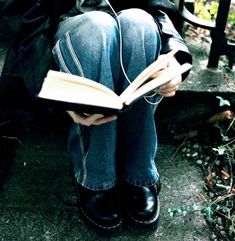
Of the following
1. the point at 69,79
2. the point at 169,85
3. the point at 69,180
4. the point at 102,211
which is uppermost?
the point at 69,79

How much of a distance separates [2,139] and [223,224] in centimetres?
104

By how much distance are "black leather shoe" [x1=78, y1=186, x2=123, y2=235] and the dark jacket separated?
0.46 meters

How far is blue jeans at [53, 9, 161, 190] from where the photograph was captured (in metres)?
1.61

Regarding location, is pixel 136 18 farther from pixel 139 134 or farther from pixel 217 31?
pixel 217 31

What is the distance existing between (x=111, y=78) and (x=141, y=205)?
0.56 meters

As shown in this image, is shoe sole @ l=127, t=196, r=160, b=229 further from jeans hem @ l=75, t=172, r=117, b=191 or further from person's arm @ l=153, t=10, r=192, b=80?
person's arm @ l=153, t=10, r=192, b=80

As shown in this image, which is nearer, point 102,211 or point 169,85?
point 169,85

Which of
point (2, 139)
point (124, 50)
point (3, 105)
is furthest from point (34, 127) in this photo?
point (124, 50)

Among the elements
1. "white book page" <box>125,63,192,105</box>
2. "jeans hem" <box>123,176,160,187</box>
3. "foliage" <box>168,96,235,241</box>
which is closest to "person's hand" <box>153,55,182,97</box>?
"white book page" <box>125,63,192,105</box>

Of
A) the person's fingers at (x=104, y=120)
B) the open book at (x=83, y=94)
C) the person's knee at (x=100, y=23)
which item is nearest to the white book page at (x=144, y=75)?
the open book at (x=83, y=94)

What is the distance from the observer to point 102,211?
1856 millimetres

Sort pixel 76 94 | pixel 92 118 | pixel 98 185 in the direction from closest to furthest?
pixel 76 94 → pixel 92 118 → pixel 98 185

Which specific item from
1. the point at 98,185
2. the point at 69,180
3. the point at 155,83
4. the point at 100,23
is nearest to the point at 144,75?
the point at 155,83

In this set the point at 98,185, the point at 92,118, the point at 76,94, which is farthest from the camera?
the point at 98,185
